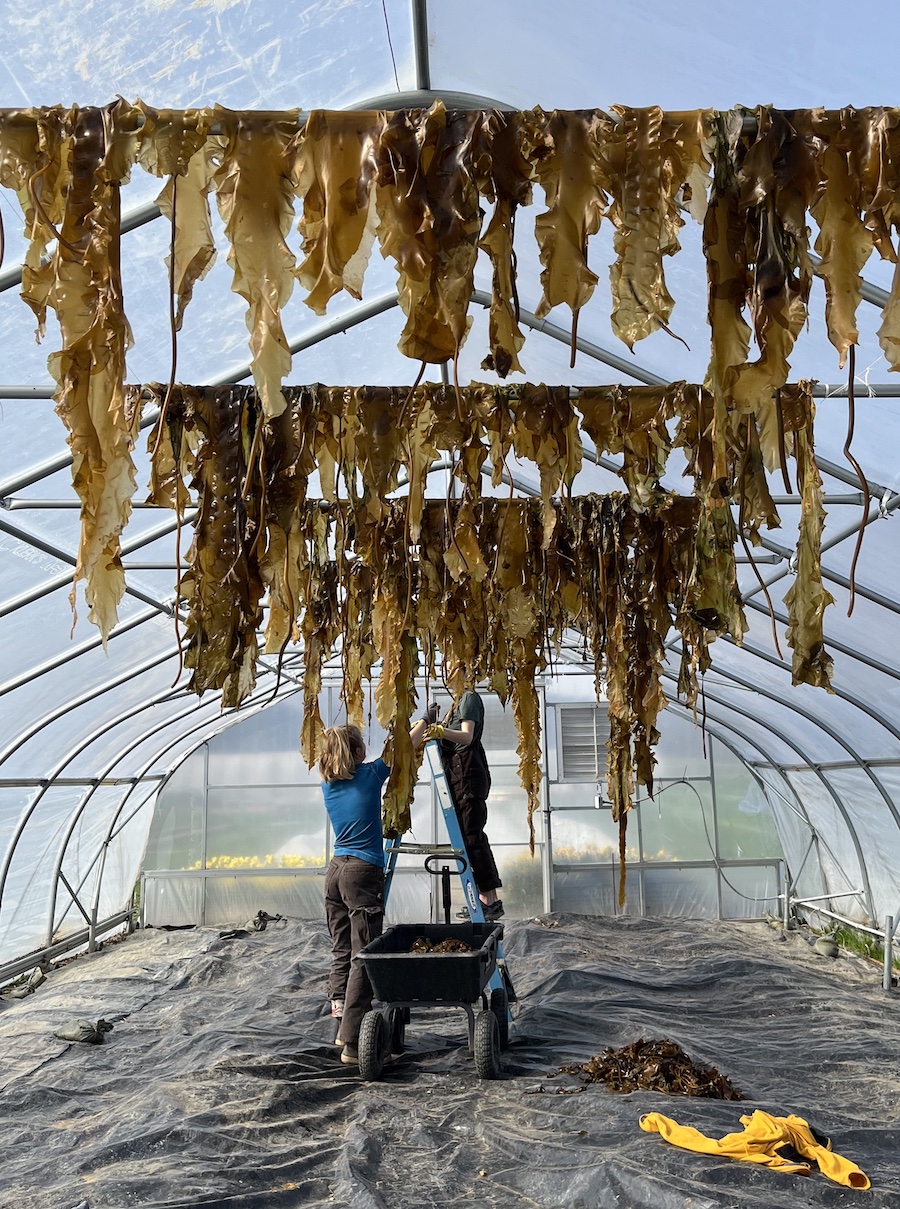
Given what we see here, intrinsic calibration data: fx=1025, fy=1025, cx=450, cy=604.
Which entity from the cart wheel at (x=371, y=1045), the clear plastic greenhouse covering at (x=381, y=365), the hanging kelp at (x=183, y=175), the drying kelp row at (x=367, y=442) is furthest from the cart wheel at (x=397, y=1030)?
the hanging kelp at (x=183, y=175)

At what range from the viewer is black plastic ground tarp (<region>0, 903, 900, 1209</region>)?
434 centimetres

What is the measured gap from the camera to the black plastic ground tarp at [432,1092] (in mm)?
4344

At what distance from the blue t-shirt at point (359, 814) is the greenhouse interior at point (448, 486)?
45cm

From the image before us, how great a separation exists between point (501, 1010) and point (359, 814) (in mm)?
1589

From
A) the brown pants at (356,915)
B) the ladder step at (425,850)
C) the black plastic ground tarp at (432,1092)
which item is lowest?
the black plastic ground tarp at (432,1092)

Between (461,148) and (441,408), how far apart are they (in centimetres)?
187

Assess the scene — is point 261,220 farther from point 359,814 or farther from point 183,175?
point 359,814

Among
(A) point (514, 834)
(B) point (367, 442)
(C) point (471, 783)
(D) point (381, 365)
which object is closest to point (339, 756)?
(C) point (471, 783)

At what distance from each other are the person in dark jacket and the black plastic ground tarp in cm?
109

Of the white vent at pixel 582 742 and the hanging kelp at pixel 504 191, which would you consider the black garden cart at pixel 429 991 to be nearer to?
the hanging kelp at pixel 504 191

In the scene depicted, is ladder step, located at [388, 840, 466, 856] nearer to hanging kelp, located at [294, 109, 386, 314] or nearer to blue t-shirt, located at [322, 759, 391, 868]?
blue t-shirt, located at [322, 759, 391, 868]

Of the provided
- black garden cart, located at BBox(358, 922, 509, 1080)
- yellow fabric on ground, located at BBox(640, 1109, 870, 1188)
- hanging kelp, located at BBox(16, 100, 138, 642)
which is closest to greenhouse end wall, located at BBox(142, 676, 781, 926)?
black garden cart, located at BBox(358, 922, 509, 1080)

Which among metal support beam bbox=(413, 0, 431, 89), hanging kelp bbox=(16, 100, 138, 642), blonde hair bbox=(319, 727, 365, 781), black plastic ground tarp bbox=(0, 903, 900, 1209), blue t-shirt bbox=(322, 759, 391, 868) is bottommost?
black plastic ground tarp bbox=(0, 903, 900, 1209)

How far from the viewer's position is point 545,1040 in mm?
7109
